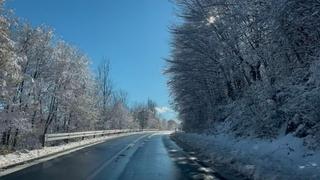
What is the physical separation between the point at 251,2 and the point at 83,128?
4963cm

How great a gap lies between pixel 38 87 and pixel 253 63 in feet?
72.5

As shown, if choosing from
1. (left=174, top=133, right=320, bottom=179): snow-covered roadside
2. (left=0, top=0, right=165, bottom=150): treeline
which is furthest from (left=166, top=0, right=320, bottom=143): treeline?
(left=0, top=0, right=165, bottom=150): treeline

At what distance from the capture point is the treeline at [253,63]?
12.9 meters

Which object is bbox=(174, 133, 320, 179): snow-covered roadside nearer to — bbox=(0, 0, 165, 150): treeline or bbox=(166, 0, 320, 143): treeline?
bbox=(166, 0, 320, 143): treeline

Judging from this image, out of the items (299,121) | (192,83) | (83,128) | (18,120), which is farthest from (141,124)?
(299,121)

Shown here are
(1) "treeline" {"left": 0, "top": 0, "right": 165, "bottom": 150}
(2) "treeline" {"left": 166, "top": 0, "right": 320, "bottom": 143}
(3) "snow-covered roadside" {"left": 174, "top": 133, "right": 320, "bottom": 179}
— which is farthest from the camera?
(1) "treeline" {"left": 0, "top": 0, "right": 165, "bottom": 150}

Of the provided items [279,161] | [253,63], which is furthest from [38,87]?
[279,161]

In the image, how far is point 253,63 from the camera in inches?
1100

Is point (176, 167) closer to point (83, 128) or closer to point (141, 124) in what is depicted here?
point (83, 128)

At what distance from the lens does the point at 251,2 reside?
17.1 m

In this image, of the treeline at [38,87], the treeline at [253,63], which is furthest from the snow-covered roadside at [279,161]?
the treeline at [38,87]

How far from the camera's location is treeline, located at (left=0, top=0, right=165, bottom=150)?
29.4m

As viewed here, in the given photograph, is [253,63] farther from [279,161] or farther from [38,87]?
[38,87]

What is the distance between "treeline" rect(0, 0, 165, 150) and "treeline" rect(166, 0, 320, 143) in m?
11.1
